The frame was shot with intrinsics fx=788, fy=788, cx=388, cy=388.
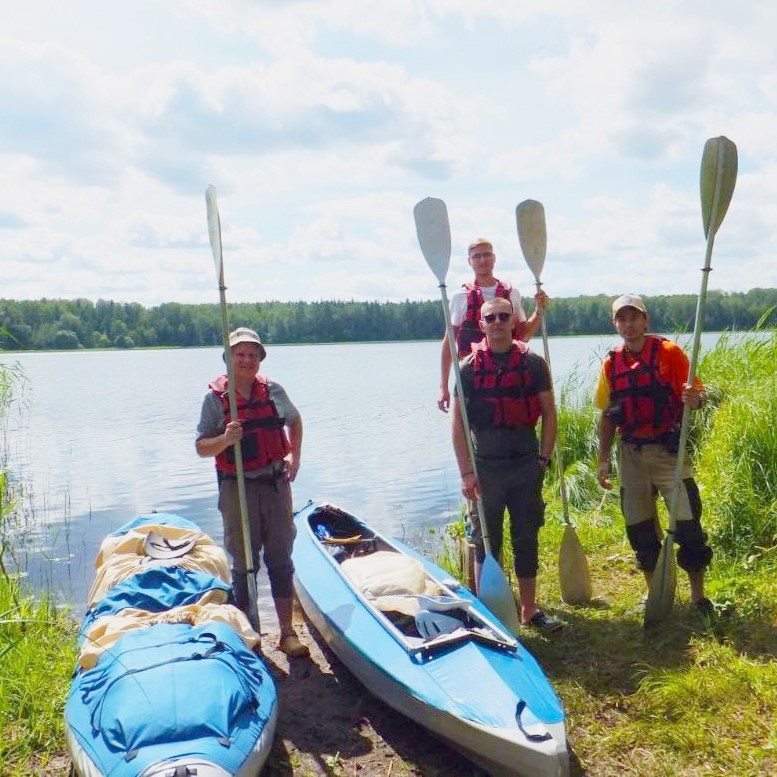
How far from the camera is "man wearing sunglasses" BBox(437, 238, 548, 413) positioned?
4855mm

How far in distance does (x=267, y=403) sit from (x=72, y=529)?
222 inches

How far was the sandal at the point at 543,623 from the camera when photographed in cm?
447

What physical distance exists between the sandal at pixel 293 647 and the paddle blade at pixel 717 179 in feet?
10.8

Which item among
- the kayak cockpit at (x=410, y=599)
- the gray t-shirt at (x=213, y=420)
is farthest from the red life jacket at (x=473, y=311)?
the kayak cockpit at (x=410, y=599)

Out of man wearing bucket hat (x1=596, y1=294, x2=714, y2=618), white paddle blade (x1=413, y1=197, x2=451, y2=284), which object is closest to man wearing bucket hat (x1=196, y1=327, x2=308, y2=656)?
white paddle blade (x1=413, y1=197, x2=451, y2=284)

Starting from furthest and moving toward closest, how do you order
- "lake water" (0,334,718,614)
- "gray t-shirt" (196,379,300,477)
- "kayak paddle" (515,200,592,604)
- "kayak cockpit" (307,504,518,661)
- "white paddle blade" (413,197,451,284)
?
"lake water" (0,334,718,614), "white paddle blade" (413,197,451,284), "kayak paddle" (515,200,592,604), "gray t-shirt" (196,379,300,477), "kayak cockpit" (307,504,518,661)

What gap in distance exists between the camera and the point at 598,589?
5227mm

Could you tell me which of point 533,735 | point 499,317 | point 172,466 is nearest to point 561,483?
point 499,317

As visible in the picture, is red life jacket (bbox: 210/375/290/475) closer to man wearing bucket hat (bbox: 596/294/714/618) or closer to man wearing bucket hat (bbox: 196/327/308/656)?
man wearing bucket hat (bbox: 196/327/308/656)

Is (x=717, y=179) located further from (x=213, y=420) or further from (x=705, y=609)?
(x=213, y=420)

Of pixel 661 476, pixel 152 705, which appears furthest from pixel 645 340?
pixel 152 705

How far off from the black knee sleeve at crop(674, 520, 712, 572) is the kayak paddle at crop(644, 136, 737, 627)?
0.05m

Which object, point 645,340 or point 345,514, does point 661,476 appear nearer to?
point 645,340

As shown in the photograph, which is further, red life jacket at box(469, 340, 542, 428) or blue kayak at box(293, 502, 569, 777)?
red life jacket at box(469, 340, 542, 428)
